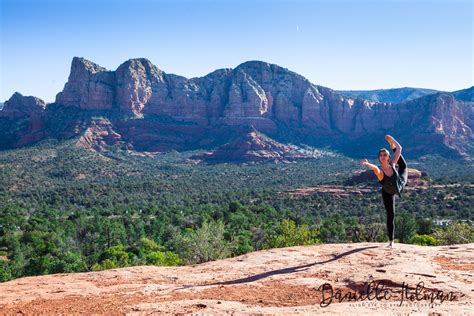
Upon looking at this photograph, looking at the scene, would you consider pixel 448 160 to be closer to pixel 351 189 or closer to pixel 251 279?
A: pixel 351 189

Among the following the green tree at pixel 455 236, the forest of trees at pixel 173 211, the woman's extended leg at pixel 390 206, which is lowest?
the forest of trees at pixel 173 211

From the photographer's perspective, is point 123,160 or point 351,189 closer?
point 351,189

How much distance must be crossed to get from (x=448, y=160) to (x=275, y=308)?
386 feet

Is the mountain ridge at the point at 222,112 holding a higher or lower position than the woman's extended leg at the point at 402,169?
higher

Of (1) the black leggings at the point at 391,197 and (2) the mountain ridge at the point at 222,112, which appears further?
(2) the mountain ridge at the point at 222,112

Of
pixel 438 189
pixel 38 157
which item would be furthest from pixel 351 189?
pixel 38 157

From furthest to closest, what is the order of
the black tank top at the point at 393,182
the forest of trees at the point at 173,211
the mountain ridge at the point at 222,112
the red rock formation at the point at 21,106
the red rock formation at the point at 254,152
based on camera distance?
the red rock formation at the point at 21,106
the mountain ridge at the point at 222,112
the red rock formation at the point at 254,152
the forest of trees at the point at 173,211
the black tank top at the point at 393,182

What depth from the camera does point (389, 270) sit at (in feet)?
27.2

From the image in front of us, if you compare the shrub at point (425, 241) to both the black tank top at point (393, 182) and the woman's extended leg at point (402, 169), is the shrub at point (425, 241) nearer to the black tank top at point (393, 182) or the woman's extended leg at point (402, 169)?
the woman's extended leg at point (402, 169)

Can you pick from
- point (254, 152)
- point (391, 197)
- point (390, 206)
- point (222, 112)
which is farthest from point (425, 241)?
point (222, 112)

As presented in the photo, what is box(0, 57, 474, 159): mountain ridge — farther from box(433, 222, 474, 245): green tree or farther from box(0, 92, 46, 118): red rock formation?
box(433, 222, 474, 245): green tree

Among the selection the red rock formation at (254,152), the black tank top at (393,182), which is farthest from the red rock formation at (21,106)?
the black tank top at (393,182)

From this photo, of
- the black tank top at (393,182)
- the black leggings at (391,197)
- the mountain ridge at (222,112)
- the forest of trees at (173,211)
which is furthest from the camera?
the mountain ridge at (222,112)

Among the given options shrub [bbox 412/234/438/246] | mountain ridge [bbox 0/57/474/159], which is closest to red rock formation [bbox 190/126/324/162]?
mountain ridge [bbox 0/57/474/159]
